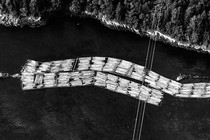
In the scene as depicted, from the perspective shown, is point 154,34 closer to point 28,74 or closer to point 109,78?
point 109,78

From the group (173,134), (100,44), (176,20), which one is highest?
(176,20)

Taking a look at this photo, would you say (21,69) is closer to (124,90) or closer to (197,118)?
(124,90)

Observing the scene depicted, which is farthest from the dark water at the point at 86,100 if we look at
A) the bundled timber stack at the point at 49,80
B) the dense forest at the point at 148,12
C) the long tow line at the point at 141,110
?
the dense forest at the point at 148,12

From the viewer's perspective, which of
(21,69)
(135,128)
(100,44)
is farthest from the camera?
(100,44)

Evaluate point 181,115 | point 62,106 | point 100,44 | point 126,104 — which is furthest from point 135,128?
point 100,44

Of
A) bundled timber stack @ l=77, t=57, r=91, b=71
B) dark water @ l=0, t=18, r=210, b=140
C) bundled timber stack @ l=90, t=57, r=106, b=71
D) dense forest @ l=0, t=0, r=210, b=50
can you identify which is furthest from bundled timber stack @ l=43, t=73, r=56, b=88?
dense forest @ l=0, t=0, r=210, b=50

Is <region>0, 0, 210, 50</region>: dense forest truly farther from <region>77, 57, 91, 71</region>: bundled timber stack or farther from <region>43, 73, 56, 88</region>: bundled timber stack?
<region>43, 73, 56, 88</region>: bundled timber stack
